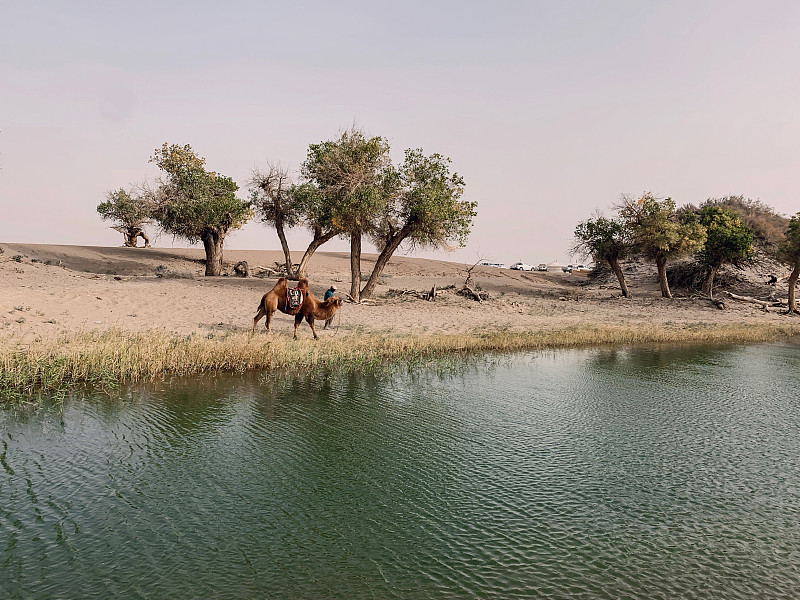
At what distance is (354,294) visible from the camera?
26.8 metres

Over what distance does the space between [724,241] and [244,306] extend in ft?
99.7

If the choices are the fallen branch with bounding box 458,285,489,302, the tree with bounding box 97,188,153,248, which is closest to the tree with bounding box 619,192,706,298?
the fallen branch with bounding box 458,285,489,302

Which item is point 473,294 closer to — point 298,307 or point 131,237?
point 298,307

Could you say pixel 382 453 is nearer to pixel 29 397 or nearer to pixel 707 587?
pixel 707 587

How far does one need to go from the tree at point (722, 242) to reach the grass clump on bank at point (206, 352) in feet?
63.4

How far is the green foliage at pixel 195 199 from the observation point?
32.8 metres

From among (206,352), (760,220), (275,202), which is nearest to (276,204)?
(275,202)

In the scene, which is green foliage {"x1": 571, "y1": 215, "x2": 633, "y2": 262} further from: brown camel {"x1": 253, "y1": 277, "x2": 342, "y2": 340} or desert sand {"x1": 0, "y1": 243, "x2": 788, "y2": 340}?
brown camel {"x1": 253, "y1": 277, "x2": 342, "y2": 340}

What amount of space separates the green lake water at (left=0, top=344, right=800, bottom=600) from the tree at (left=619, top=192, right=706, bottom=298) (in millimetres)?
23787

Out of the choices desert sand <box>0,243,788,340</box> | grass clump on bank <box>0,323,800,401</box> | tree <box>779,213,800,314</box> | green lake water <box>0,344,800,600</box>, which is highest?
tree <box>779,213,800,314</box>

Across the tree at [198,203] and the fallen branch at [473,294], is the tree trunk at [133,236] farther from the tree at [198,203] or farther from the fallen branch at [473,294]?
the fallen branch at [473,294]

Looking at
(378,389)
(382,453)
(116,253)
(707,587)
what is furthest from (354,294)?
(116,253)

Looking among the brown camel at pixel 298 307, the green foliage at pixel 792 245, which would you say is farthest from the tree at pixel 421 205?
the green foliage at pixel 792 245

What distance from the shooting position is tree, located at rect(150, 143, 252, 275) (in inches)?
1292
